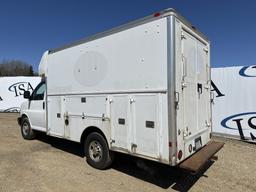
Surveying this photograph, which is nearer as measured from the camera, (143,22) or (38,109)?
(143,22)

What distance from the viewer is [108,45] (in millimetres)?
5117

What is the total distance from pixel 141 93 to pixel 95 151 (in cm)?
198

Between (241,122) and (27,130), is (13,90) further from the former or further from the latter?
(241,122)

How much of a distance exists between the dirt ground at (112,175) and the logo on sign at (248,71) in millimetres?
2980

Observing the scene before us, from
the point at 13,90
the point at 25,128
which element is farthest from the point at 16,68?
the point at 25,128

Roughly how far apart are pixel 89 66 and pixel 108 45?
768mm

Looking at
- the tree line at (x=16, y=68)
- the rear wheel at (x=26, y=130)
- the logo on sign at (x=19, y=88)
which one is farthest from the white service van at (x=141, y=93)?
the tree line at (x=16, y=68)

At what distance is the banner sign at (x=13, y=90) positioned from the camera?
1912 cm

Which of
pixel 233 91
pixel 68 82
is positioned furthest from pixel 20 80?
pixel 233 91

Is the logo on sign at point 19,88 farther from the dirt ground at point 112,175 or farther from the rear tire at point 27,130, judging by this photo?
the dirt ground at point 112,175

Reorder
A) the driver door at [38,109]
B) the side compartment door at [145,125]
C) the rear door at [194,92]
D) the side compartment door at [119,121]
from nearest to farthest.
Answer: the side compartment door at [145,125]
the rear door at [194,92]
the side compartment door at [119,121]
the driver door at [38,109]

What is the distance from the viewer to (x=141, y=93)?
4.45 meters

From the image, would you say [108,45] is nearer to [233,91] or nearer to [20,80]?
[233,91]

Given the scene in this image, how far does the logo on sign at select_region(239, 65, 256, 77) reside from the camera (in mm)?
8555
